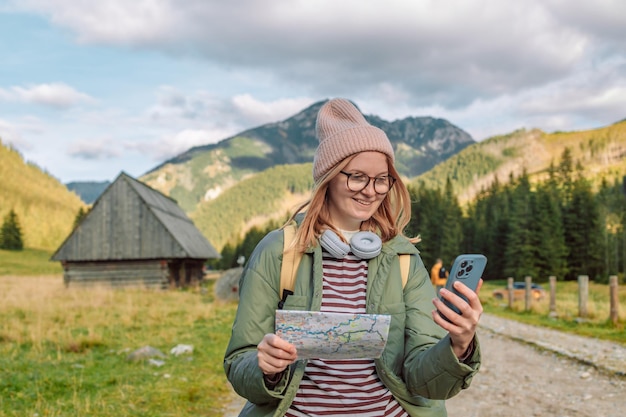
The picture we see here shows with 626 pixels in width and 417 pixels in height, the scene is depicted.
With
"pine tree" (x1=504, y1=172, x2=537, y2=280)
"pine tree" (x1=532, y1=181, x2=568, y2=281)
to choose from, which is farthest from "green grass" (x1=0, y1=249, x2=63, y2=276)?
"pine tree" (x1=532, y1=181, x2=568, y2=281)

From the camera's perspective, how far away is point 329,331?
184 cm

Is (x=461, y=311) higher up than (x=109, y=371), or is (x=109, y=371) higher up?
(x=461, y=311)

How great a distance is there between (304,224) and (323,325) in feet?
2.06

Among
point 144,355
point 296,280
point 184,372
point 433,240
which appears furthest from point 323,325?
point 433,240

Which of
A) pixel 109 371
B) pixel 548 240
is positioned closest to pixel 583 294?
pixel 109 371

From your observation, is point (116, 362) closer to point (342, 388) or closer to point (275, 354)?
point (342, 388)

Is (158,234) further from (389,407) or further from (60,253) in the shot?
(389,407)

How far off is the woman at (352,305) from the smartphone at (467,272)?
0.17 ft

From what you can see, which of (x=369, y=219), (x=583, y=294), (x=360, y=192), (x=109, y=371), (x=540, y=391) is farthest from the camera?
(x=583, y=294)

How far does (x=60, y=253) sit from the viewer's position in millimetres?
28250

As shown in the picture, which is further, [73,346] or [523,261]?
[523,261]

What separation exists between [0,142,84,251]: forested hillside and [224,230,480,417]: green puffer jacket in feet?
386

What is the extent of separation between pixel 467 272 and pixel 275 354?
2.23 feet

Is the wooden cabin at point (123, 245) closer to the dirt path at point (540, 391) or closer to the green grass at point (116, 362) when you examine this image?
the green grass at point (116, 362)
